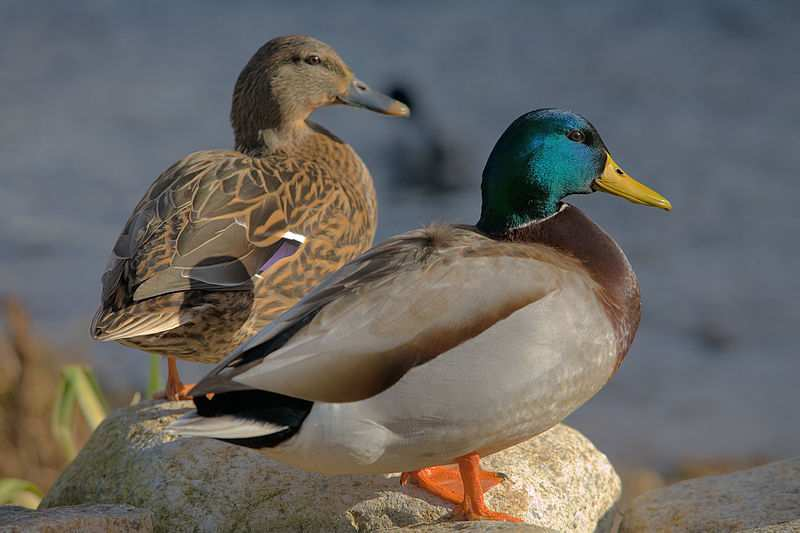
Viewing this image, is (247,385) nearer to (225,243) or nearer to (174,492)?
(174,492)

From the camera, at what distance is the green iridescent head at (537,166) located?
3.29 m

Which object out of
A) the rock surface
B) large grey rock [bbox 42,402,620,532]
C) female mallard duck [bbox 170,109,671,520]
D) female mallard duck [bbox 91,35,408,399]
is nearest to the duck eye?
female mallard duck [bbox 170,109,671,520]

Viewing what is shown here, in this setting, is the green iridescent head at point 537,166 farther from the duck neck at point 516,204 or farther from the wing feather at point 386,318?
the wing feather at point 386,318

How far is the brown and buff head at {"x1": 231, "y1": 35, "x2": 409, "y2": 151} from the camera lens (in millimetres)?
4969

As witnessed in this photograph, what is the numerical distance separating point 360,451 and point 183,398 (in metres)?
1.63

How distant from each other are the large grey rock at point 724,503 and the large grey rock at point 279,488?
153 millimetres

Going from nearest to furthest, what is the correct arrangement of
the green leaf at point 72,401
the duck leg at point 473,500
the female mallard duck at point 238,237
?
the duck leg at point 473,500 → the female mallard duck at point 238,237 → the green leaf at point 72,401

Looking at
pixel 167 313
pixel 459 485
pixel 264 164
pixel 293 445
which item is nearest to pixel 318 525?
pixel 459 485

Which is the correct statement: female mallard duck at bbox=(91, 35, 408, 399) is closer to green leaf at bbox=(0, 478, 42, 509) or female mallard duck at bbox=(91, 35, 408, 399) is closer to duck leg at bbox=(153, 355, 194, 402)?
duck leg at bbox=(153, 355, 194, 402)

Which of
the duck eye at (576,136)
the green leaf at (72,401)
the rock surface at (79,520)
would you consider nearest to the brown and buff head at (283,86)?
the green leaf at (72,401)

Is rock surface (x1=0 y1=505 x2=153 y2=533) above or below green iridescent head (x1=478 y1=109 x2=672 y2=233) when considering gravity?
below

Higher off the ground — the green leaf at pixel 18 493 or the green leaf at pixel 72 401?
the green leaf at pixel 72 401

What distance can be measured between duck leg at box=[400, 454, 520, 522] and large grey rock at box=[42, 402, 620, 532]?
0.11ft

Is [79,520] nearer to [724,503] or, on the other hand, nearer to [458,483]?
[458,483]
